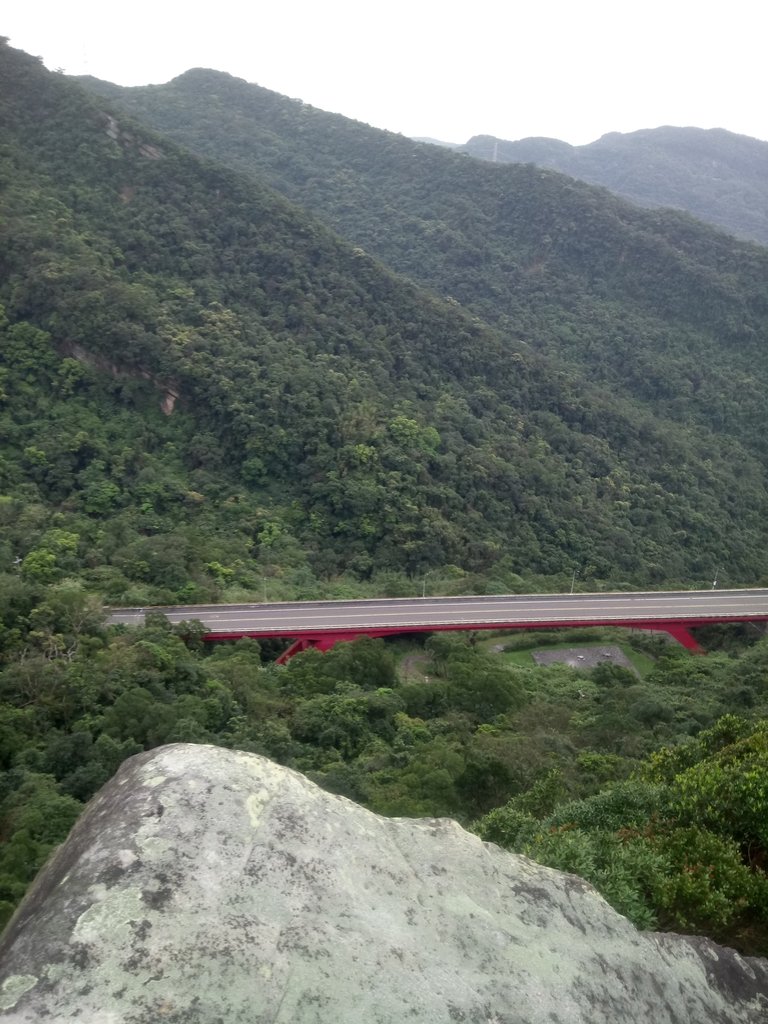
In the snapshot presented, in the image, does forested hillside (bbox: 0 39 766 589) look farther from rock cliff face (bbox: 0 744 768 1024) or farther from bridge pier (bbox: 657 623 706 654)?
rock cliff face (bbox: 0 744 768 1024)

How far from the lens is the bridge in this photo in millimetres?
35375

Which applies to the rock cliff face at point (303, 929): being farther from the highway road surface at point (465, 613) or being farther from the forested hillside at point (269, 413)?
the forested hillside at point (269, 413)

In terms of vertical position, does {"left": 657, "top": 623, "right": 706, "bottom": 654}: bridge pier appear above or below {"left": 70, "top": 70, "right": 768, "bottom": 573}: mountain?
below

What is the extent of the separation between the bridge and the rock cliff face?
28.6 metres

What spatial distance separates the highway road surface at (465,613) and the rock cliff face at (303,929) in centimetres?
2883

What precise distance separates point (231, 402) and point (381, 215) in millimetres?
71230

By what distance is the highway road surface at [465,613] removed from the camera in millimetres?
35500

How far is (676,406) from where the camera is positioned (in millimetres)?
76312

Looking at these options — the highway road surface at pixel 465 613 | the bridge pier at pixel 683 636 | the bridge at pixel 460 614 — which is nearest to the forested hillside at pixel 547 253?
the highway road surface at pixel 465 613

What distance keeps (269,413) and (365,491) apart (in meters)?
9.47

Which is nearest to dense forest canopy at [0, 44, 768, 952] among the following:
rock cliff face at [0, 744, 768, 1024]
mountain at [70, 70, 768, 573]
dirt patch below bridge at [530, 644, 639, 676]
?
mountain at [70, 70, 768, 573]

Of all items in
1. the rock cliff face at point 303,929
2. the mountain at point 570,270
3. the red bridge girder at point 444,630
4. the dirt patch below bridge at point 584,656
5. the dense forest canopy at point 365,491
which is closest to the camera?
the rock cliff face at point 303,929

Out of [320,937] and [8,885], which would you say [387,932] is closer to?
[320,937]

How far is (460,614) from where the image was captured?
3925 cm
